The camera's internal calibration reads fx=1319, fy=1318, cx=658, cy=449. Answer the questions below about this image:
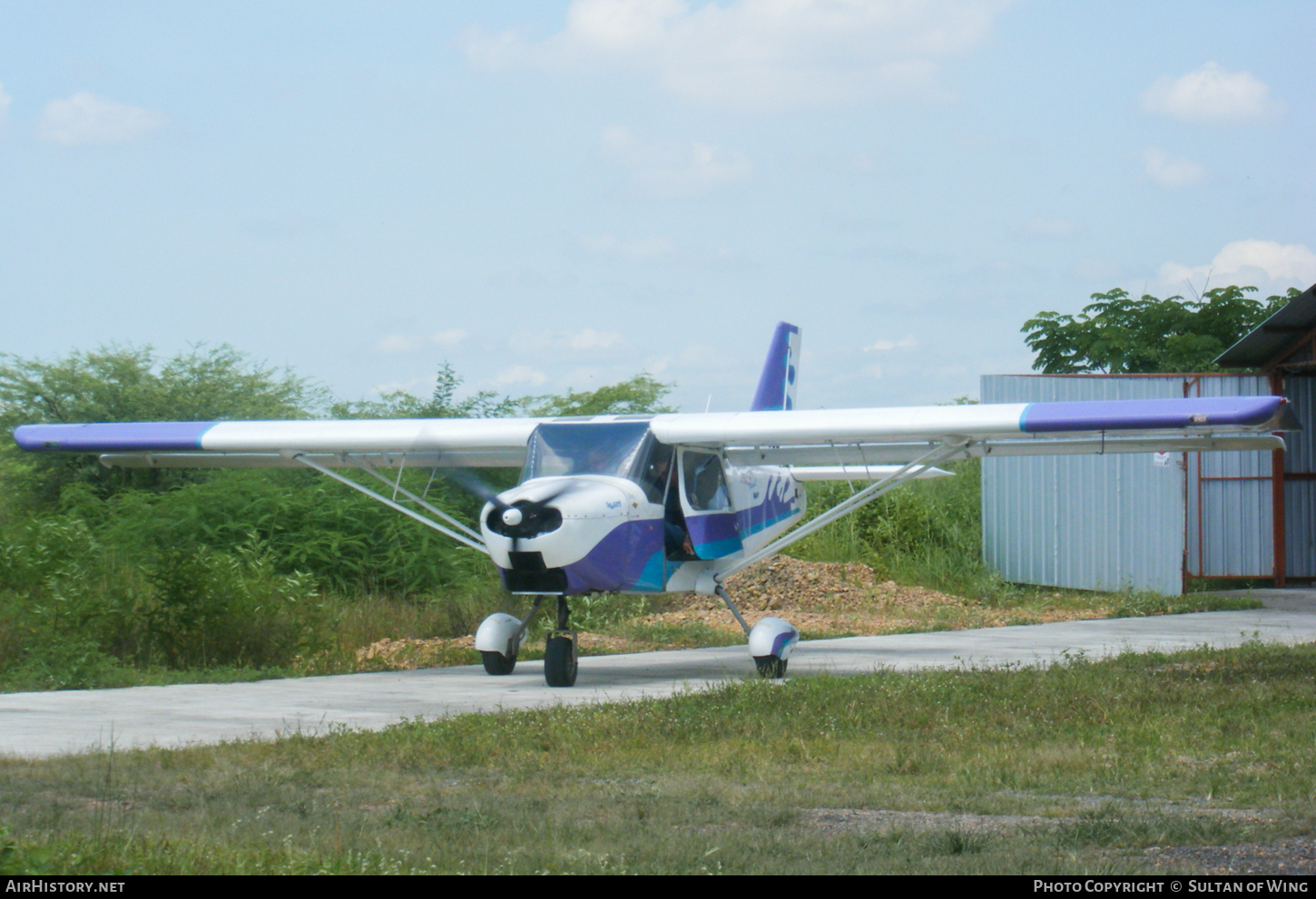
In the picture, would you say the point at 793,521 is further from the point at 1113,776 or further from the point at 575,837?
the point at 575,837

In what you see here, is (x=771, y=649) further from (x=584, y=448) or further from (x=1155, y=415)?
(x=1155, y=415)

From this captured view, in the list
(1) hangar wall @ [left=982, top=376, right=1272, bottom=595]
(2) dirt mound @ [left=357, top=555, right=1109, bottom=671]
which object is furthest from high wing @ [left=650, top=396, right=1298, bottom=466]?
(1) hangar wall @ [left=982, top=376, right=1272, bottom=595]

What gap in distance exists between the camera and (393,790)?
6352mm

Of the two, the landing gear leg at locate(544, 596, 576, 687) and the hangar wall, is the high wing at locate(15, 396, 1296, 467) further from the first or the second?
the hangar wall

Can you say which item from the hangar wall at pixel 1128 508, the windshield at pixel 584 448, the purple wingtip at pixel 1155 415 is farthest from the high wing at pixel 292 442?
the hangar wall at pixel 1128 508

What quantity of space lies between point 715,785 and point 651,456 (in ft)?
19.2

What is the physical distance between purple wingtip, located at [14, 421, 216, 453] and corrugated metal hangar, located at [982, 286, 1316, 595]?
13.4m

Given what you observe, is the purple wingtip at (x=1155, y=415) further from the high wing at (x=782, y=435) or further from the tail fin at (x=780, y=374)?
the tail fin at (x=780, y=374)

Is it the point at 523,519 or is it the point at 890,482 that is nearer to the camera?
the point at 523,519

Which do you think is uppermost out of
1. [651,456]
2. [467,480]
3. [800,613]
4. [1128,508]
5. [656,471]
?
[651,456]

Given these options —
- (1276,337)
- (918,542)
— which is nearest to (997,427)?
(1276,337)

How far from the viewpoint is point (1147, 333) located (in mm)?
38594

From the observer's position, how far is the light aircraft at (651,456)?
35.6ft

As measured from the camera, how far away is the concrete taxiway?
859 centimetres
